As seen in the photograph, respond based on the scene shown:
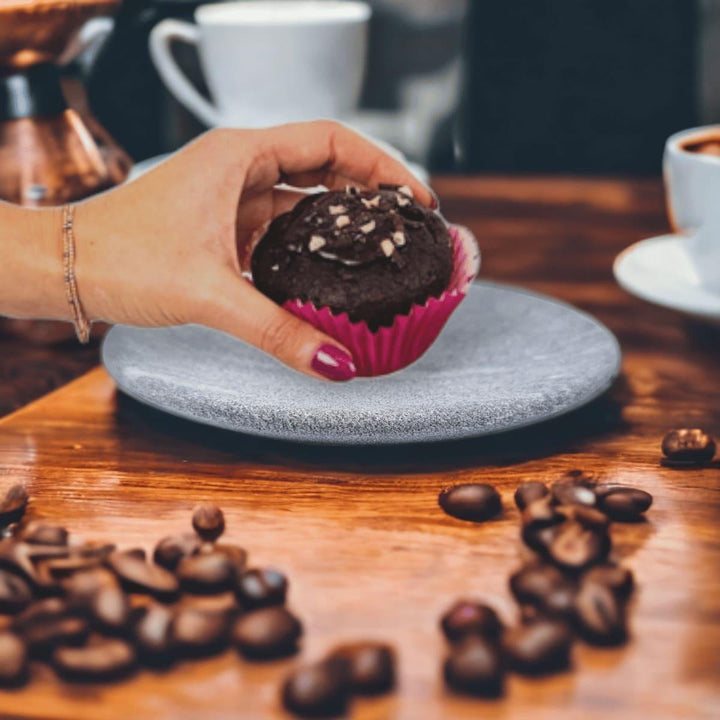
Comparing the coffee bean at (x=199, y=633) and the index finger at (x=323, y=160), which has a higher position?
the index finger at (x=323, y=160)

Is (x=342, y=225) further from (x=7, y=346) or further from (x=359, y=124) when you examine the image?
Result: (x=359, y=124)

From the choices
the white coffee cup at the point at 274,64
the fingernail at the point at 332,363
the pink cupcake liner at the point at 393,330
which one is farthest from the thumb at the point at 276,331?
the white coffee cup at the point at 274,64

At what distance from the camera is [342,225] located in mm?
931

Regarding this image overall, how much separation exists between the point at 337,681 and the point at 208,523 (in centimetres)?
21

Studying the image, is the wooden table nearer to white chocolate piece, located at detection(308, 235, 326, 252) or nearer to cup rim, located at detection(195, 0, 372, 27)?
white chocolate piece, located at detection(308, 235, 326, 252)

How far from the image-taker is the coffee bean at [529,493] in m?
0.73

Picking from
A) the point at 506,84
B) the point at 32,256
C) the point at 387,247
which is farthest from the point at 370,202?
the point at 506,84

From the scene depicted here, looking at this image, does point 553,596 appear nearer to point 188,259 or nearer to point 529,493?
point 529,493

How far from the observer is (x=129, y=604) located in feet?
1.98

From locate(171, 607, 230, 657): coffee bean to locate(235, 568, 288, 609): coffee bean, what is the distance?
0.12 feet

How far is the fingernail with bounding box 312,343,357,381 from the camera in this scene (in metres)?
0.82

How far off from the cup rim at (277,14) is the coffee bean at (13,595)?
94cm

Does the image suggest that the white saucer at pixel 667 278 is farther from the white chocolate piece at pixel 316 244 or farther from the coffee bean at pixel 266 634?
the coffee bean at pixel 266 634

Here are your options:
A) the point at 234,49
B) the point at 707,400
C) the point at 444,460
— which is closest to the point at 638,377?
the point at 707,400
